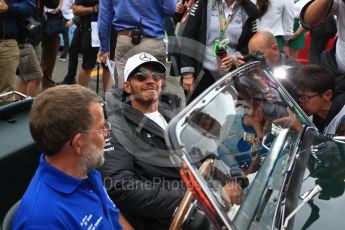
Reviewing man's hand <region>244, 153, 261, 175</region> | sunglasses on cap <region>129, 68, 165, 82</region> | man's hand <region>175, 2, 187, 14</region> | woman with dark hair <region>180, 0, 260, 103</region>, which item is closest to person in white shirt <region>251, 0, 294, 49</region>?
woman with dark hair <region>180, 0, 260, 103</region>

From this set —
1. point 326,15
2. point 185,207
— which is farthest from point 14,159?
point 326,15

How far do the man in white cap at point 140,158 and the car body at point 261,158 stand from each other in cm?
31

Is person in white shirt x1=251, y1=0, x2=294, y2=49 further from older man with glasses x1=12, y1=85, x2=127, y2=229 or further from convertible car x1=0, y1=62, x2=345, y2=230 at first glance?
older man with glasses x1=12, y1=85, x2=127, y2=229

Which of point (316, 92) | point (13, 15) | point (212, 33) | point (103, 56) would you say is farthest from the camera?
point (103, 56)

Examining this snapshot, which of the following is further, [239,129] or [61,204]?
[239,129]

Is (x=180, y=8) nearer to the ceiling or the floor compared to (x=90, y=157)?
nearer to the floor

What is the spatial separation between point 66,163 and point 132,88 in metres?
1.07

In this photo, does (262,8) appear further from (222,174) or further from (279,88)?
(222,174)

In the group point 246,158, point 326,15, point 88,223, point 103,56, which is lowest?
point 103,56

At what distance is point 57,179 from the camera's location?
1.62m

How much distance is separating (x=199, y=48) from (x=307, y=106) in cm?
131

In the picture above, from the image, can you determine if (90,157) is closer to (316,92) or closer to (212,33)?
(316,92)

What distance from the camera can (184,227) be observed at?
157 cm

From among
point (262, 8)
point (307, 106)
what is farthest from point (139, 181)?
point (262, 8)
